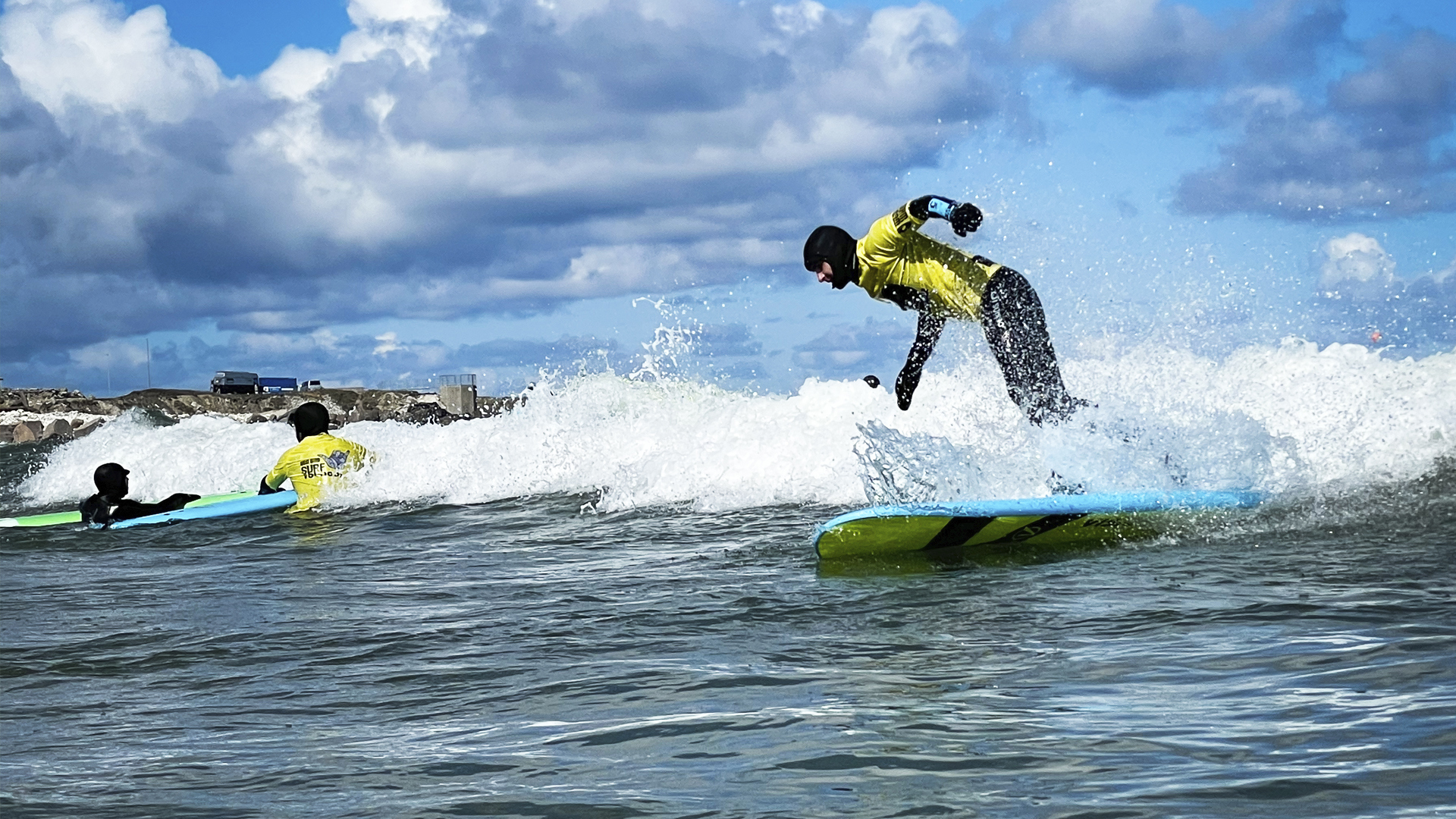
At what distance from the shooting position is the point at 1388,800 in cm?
287

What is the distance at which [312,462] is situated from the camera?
12898mm

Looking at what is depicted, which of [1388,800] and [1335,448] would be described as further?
[1335,448]

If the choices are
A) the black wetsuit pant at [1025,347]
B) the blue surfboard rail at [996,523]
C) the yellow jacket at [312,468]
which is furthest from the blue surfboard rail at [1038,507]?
the yellow jacket at [312,468]

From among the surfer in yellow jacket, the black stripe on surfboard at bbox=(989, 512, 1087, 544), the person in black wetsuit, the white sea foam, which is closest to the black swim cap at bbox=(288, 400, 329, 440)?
the surfer in yellow jacket

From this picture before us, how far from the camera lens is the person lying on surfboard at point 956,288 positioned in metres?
7.88

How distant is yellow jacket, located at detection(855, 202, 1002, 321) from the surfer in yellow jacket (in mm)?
6736

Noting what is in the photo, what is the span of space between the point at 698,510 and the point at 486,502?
9.96ft

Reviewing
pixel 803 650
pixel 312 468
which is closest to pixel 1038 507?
pixel 803 650

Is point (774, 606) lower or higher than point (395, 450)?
lower

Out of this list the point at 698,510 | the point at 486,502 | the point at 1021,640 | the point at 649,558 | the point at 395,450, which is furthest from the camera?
the point at 395,450

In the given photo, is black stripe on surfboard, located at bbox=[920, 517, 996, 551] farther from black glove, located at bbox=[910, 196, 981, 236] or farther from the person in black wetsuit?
the person in black wetsuit

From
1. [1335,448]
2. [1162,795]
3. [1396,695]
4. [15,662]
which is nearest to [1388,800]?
[1162,795]

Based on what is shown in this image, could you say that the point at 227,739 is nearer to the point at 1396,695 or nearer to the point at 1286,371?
the point at 1396,695

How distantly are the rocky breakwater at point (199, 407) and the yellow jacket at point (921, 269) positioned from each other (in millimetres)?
31150
